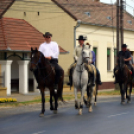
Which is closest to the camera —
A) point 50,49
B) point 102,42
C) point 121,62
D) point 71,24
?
point 50,49

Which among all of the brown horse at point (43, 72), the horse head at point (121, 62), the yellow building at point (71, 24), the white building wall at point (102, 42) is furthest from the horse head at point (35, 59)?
the white building wall at point (102, 42)

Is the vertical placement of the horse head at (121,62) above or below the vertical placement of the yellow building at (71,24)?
below

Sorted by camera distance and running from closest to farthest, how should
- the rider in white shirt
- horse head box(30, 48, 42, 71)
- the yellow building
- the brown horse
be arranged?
horse head box(30, 48, 42, 71) < the brown horse < the rider in white shirt < the yellow building

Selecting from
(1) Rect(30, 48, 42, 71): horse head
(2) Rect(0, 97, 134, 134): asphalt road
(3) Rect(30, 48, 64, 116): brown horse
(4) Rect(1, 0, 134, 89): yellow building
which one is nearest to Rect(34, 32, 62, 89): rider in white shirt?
(3) Rect(30, 48, 64, 116): brown horse

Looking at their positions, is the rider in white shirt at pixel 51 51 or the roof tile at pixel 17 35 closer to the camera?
the rider in white shirt at pixel 51 51

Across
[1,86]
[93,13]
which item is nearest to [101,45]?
[93,13]

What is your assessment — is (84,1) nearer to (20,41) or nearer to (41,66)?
(20,41)

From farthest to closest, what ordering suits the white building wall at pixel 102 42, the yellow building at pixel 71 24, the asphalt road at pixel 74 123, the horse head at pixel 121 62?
1. the white building wall at pixel 102 42
2. the yellow building at pixel 71 24
3. the horse head at pixel 121 62
4. the asphalt road at pixel 74 123

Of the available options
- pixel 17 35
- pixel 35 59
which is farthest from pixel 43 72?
pixel 17 35

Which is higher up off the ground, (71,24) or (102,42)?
(71,24)

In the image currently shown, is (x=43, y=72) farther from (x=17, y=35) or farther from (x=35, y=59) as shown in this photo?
(x=17, y=35)

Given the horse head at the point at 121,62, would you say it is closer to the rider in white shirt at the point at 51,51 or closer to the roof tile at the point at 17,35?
the rider in white shirt at the point at 51,51

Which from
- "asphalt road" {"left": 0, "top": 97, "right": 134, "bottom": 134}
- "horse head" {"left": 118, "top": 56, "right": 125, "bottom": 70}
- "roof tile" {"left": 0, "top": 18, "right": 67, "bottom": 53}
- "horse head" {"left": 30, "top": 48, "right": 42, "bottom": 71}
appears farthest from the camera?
"roof tile" {"left": 0, "top": 18, "right": 67, "bottom": 53}

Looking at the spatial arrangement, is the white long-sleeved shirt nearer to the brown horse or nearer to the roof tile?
the brown horse
